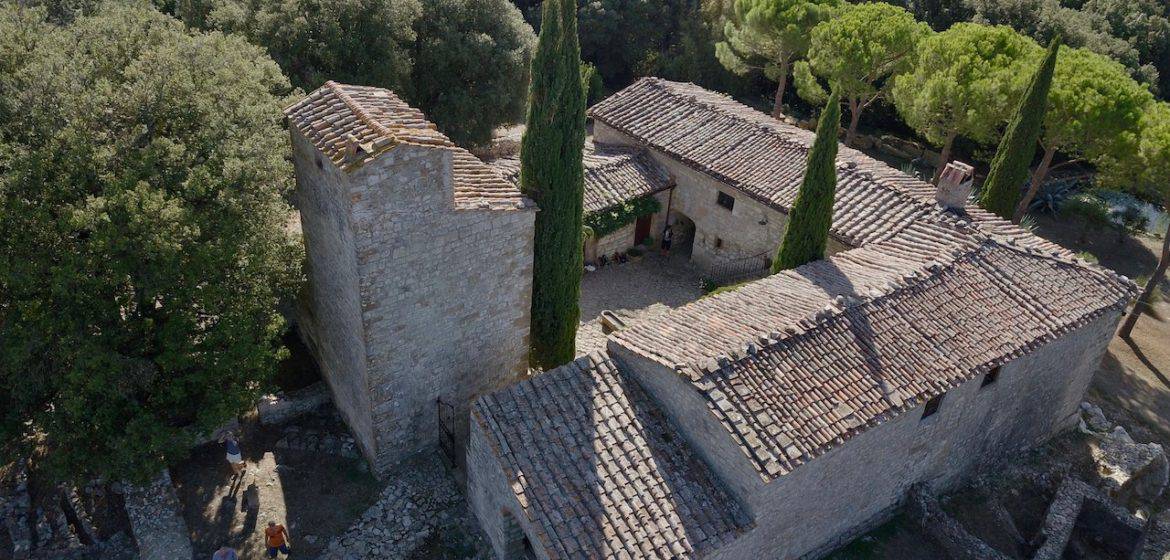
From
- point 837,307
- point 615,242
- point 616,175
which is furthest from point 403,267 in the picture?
point 615,242

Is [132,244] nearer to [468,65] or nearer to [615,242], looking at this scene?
[615,242]

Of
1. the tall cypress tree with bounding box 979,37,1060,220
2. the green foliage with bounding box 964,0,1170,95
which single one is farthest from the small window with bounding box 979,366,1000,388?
the green foliage with bounding box 964,0,1170,95

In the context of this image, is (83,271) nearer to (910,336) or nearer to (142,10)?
(142,10)

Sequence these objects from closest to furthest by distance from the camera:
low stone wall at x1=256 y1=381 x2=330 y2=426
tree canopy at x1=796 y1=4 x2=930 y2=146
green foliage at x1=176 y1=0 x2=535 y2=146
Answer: low stone wall at x1=256 y1=381 x2=330 y2=426, green foliage at x1=176 y1=0 x2=535 y2=146, tree canopy at x1=796 y1=4 x2=930 y2=146

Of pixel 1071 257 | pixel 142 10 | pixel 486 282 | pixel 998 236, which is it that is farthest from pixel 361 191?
pixel 1071 257

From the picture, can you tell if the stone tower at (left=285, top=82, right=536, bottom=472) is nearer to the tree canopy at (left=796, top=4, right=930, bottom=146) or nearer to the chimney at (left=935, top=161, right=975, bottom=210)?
the chimney at (left=935, top=161, right=975, bottom=210)

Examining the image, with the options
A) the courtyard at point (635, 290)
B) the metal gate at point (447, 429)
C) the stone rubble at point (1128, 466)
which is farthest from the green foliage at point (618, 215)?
the stone rubble at point (1128, 466)
